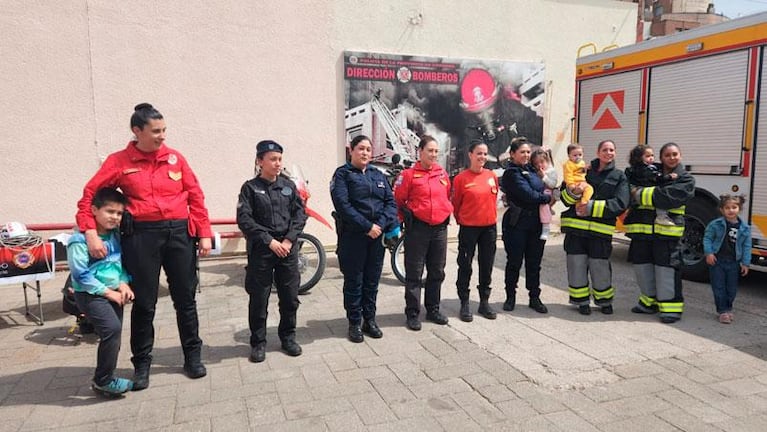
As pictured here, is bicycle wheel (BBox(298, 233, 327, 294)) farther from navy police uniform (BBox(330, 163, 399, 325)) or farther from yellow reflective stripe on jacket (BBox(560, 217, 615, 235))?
yellow reflective stripe on jacket (BBox(560, 217, 615, 235))

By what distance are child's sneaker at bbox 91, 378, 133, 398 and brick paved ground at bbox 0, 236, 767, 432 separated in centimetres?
7

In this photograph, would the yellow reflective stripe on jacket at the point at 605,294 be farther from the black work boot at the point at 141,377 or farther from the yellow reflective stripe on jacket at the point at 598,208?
the black work boot at the point at 141,377

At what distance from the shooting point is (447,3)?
911 centimetres

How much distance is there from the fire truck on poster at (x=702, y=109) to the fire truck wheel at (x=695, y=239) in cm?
1

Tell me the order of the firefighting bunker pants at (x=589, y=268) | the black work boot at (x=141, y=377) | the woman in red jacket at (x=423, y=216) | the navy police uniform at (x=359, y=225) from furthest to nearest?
1. the firefighting bunker pants at (x=589, y=268)
2. the woman in red jacket at (x=423, y=216)
3. the navy police uniform at (x=359, y=225)
4. the black work boot at (x=141, y=377)

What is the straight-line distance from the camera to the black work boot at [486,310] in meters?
5.30

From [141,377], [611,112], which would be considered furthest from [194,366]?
[611,112]

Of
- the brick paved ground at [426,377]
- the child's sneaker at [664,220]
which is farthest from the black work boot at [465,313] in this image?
the child's sneaker at [664,220]

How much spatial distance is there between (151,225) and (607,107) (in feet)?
23.5

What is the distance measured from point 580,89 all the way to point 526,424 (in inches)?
273

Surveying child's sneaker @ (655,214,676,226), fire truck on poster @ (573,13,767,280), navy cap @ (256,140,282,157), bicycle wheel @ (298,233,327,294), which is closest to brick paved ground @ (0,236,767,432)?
bicycle wheel @ (298,233,327,294)

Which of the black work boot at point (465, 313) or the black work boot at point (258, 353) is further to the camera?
the black work boot at point (465, 313)

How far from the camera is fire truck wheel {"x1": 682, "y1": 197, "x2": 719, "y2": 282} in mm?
6586

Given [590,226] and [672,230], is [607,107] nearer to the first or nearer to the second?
[672,230]
